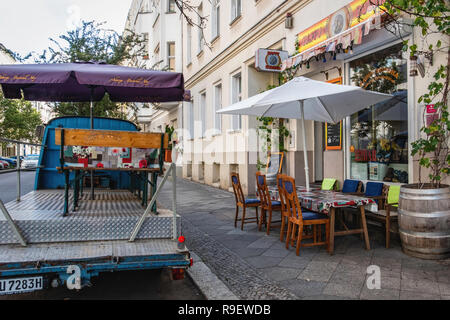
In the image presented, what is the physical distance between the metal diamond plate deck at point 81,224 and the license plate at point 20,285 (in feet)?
1.79

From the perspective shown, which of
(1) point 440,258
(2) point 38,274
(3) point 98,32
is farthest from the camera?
(3) point 98,32

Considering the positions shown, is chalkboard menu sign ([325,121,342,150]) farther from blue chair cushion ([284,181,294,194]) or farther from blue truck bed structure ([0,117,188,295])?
blue truck bed structure ([0,117,188,295])

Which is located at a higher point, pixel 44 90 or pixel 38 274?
pixel 44 90

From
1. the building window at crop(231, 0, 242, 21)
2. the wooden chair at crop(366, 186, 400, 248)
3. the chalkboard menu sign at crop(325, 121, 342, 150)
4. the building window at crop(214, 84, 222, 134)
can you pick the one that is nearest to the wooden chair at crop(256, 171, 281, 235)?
the wooden chair at crop(366, 186, 400, 248)

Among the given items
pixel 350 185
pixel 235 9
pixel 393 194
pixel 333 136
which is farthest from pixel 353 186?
pixel 235 9

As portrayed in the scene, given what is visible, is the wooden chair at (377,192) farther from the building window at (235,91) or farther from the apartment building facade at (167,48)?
the apartment building facade at (167,48)

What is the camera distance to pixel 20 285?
3.13 m

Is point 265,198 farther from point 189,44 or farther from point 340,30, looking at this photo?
point 189,44

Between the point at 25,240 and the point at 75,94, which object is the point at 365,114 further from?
the point at 25,240

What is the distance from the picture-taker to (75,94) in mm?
7715

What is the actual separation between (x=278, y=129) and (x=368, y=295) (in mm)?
6879

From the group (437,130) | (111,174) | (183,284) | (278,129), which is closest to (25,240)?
(183,284)

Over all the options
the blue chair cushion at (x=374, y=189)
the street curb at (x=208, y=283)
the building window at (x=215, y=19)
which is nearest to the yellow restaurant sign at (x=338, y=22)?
the blue chair cushion at (x=374, y=189)

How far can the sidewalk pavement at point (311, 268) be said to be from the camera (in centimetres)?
392
